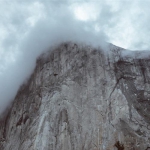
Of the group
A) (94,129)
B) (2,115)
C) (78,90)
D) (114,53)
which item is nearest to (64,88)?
(78,90)

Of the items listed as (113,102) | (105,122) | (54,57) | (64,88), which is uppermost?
(54,57)

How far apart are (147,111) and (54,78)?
7389 mm

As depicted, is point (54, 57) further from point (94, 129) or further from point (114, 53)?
point (94, 129)

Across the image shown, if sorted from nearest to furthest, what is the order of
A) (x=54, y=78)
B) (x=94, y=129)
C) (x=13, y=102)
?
1. (x=94, y=129)
2. (x=54, y=78)
3. (x=13, y=102)

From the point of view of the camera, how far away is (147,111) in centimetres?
1881

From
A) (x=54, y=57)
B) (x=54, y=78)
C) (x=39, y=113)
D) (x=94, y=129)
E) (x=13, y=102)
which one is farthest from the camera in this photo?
(x=13, y=102)

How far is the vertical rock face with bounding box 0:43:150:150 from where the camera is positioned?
17.4 m

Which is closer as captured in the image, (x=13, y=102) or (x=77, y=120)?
(x=77, y=120)

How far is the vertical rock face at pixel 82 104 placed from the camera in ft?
57.0

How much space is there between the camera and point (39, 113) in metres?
19.4

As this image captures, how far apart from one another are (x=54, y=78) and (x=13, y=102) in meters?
5.65

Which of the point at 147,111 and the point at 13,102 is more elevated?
the point at 13,102

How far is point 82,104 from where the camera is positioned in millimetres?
19219

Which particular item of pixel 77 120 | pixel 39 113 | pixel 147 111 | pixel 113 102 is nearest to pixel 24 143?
pixel 39 113
